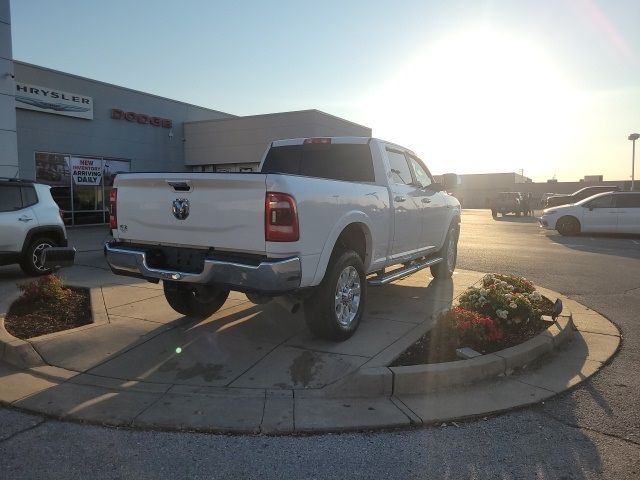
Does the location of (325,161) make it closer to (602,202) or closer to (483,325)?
(483,325)

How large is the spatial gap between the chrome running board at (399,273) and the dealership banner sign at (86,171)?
17576 mm

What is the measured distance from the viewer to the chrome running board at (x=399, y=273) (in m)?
5.56

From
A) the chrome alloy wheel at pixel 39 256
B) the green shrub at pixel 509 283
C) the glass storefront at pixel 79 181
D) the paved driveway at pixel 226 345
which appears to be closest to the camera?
the paved driveway at pixel 226 345

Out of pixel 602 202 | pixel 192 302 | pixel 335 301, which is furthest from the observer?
pixel 602 202

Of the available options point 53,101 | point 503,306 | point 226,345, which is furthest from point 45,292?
point 53,101

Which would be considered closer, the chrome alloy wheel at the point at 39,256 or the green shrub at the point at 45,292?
the green shrub at the point at 45,292

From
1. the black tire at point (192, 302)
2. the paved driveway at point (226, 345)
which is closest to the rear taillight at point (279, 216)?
the paved driveway at point (226, 345)

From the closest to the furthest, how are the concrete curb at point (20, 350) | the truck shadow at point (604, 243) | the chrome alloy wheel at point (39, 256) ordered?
the concrete curb at point (20, 350), the chrome alloy wheel at point (39, 256), the truck shadow at point (604, 243)

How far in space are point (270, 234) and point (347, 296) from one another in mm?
1342

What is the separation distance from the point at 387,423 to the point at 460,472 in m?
0.68

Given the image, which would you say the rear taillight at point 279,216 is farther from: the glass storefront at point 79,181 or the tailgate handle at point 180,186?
the glass storefront at point 79,181

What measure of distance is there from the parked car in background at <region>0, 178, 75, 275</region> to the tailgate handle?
207 inches

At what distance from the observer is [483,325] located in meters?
4.82

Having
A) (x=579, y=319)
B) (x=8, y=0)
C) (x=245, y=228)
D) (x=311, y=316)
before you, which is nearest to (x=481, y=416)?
(x=311, y=316)
